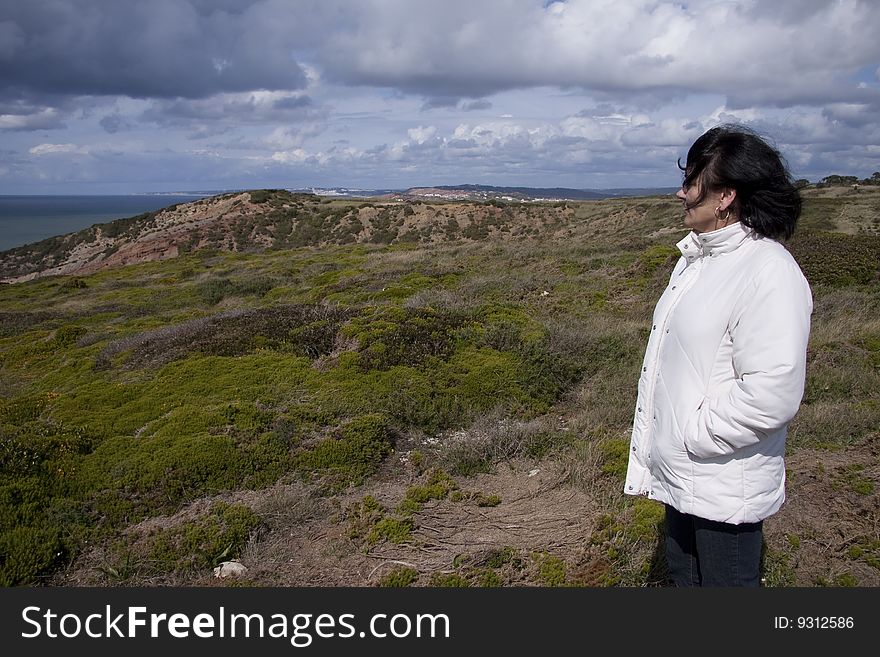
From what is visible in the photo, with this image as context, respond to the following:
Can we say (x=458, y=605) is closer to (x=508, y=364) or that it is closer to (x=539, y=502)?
(x=539, y=502)

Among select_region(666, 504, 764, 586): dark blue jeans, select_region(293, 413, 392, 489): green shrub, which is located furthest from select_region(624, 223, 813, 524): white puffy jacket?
select_region(293, 413, 392, 489): green shrub

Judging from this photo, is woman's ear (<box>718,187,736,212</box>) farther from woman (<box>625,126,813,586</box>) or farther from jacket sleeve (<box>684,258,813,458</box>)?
jacket sleeve (<box>684,258,813,458</box>)

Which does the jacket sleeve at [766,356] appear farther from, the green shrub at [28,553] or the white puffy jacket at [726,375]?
the green shrub at [28,553]

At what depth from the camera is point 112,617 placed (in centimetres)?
303

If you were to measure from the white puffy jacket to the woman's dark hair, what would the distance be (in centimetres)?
8

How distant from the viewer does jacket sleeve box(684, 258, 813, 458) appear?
6.58 feet

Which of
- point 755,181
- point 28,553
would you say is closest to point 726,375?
point 755,181

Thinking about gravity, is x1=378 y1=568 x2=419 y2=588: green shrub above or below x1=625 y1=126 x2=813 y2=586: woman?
below

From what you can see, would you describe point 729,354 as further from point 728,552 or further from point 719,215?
point 728,552

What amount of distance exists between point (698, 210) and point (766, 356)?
68 cm

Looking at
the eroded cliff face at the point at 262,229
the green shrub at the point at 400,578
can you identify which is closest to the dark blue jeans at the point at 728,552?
the green shrub at the point at 400,578

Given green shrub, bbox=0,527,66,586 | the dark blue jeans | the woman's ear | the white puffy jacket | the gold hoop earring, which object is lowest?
green shrub, bbox=0,527,66,586

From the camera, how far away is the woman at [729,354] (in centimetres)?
204

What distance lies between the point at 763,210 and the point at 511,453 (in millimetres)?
4292
